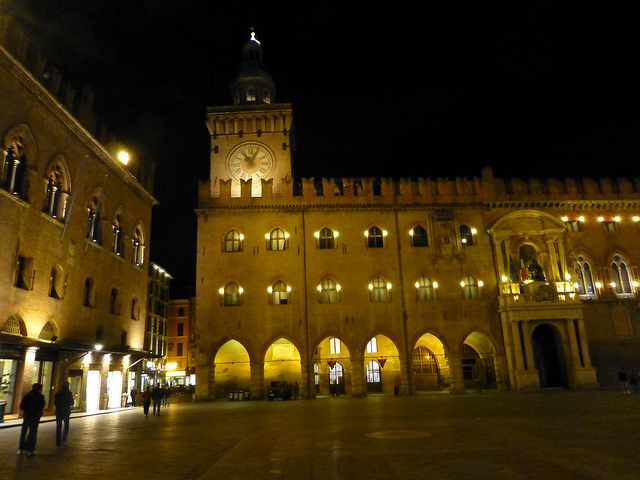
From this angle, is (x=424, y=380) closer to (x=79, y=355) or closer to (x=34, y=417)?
(x=79, y=355)

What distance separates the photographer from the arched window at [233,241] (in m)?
35.8

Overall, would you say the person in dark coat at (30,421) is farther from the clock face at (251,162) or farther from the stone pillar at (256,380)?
the clock face at (251,162)

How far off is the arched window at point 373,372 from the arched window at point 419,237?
34.3 feet

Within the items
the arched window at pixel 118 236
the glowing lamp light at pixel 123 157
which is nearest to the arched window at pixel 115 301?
the arched window at pixel 118 236

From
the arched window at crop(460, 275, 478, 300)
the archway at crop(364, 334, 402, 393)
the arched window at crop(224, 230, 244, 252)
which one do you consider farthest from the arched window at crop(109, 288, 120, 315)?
the arched window at crop(460, 275, 478, 300)

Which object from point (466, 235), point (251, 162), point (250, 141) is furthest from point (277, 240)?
point (466, 235)

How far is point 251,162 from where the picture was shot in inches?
1617

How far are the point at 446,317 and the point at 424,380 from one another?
667 cm

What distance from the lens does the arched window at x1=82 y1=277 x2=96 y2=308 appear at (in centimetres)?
2638

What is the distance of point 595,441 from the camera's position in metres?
10.8

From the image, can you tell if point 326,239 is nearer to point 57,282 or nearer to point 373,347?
point 373,347

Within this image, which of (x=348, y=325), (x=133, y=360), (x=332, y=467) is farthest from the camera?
(x=348, y=325)

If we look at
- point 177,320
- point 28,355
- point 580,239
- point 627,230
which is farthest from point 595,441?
point 177,320

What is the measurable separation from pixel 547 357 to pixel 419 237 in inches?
526
